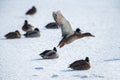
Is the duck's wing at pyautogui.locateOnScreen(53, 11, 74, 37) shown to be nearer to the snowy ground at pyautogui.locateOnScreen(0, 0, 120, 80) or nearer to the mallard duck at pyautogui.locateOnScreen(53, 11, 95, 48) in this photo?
the mallard duck at pyautogui.locateOnScreen(53, 11, 95, 48)

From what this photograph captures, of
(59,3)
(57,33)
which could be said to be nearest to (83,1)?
(59,3)

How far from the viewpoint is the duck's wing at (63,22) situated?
9.73 meters

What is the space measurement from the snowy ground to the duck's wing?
133cm

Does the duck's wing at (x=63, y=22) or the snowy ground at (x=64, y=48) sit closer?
the duck's wing at (x=63, y=22)

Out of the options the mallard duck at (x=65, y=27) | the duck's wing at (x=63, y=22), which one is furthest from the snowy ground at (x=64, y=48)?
the duck's wing at (x=63, y=22)

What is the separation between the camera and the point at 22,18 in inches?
961

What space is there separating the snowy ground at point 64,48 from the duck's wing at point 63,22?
1.33 m

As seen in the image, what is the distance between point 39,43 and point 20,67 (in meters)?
4.14

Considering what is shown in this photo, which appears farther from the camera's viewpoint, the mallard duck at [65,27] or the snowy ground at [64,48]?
the snowy ground at [64,48]

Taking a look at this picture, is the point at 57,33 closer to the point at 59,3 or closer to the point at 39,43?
the point at 39,43

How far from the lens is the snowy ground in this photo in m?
11.5

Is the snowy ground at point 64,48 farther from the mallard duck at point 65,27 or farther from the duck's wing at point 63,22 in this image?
the duck's wing at point 63,22

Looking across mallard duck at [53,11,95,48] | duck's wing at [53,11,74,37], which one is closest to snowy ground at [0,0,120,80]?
mallard duck at [53,11,95,48]

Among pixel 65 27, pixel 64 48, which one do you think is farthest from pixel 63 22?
pixel 64 48
